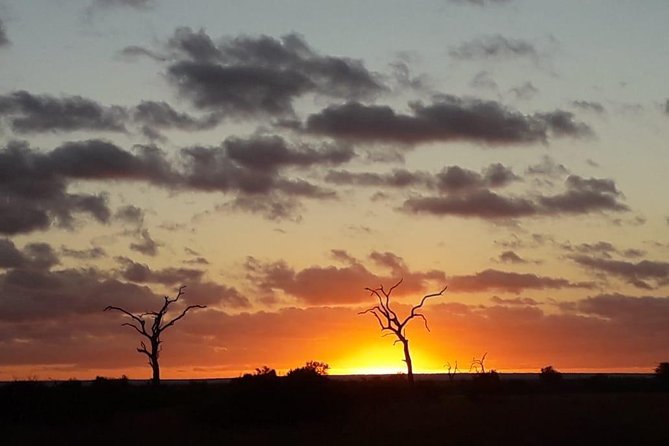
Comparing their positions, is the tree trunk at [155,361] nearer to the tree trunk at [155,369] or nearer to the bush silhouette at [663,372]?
the tree trunk at [155,369]

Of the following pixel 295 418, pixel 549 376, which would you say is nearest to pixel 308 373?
pixel 295 418

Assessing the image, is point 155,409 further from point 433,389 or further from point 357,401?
point 433,389

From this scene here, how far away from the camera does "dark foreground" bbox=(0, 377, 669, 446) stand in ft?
150

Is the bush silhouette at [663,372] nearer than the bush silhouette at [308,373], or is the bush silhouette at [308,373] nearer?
the bush silhouette at [308,373]

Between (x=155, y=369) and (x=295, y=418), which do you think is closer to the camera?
(x=295, y=418)

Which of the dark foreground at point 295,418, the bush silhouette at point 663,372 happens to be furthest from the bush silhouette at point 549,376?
the dark foreground at point 295,418

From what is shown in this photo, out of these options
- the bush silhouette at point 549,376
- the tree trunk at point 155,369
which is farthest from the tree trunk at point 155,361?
the bush silhouette at point 549,376

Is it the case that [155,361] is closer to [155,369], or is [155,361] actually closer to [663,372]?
[155,369]

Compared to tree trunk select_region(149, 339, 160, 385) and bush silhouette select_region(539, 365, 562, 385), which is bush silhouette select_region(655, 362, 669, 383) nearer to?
bush silhouette select_region(539, 365, 562, 385)

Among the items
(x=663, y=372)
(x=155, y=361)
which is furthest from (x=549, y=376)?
(x=155, y=361)

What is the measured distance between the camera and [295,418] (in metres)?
47.6

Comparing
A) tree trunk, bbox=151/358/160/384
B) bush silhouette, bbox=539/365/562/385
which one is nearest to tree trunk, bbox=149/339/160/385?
tree trunk, bbox=151/358/160/384

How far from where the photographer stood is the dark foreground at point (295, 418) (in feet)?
150

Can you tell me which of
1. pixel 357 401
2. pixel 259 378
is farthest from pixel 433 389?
pixel 259 378
